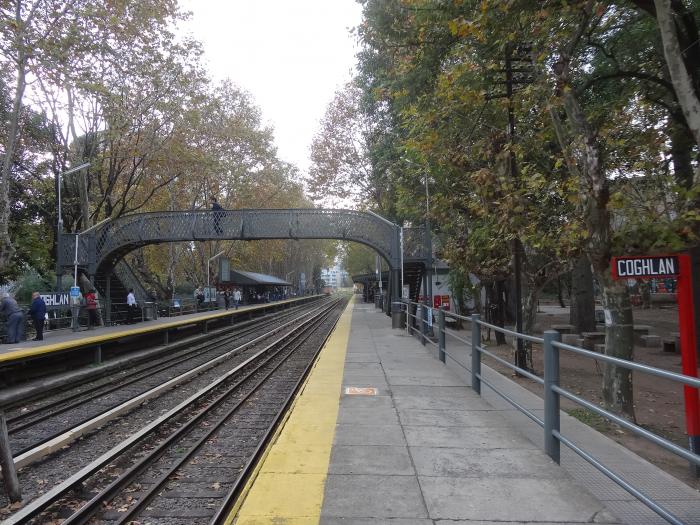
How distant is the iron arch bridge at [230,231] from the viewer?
1983 centimetres

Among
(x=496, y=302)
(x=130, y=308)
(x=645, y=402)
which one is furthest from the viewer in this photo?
(x=130, y=308)

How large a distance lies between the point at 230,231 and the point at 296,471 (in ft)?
62.1

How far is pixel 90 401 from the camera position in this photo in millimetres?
8695

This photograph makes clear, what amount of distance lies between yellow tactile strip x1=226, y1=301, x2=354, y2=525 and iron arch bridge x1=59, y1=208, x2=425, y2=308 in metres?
13.8

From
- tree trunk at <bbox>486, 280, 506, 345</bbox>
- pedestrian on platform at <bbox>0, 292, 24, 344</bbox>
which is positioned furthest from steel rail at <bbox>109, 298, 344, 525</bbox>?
tree trunk at <bbox>486, 280, 506, 345</bbox>

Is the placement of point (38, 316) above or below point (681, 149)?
below

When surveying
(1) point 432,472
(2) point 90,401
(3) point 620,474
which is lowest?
(2) point 90,401

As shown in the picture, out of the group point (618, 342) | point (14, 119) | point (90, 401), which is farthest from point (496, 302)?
point (14, 119)

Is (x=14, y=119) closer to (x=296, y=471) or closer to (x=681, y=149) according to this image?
(x=296, y=471)

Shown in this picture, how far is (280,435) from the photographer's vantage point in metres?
4.75

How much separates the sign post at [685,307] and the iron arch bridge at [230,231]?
1368 cm

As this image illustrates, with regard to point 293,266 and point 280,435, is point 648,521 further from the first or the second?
point 293,266

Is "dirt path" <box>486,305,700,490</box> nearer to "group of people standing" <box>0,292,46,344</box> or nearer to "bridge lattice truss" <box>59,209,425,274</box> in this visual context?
"bridge lattice truss" <box>59,209,425,274</box>

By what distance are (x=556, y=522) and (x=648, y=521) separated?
0.64m
